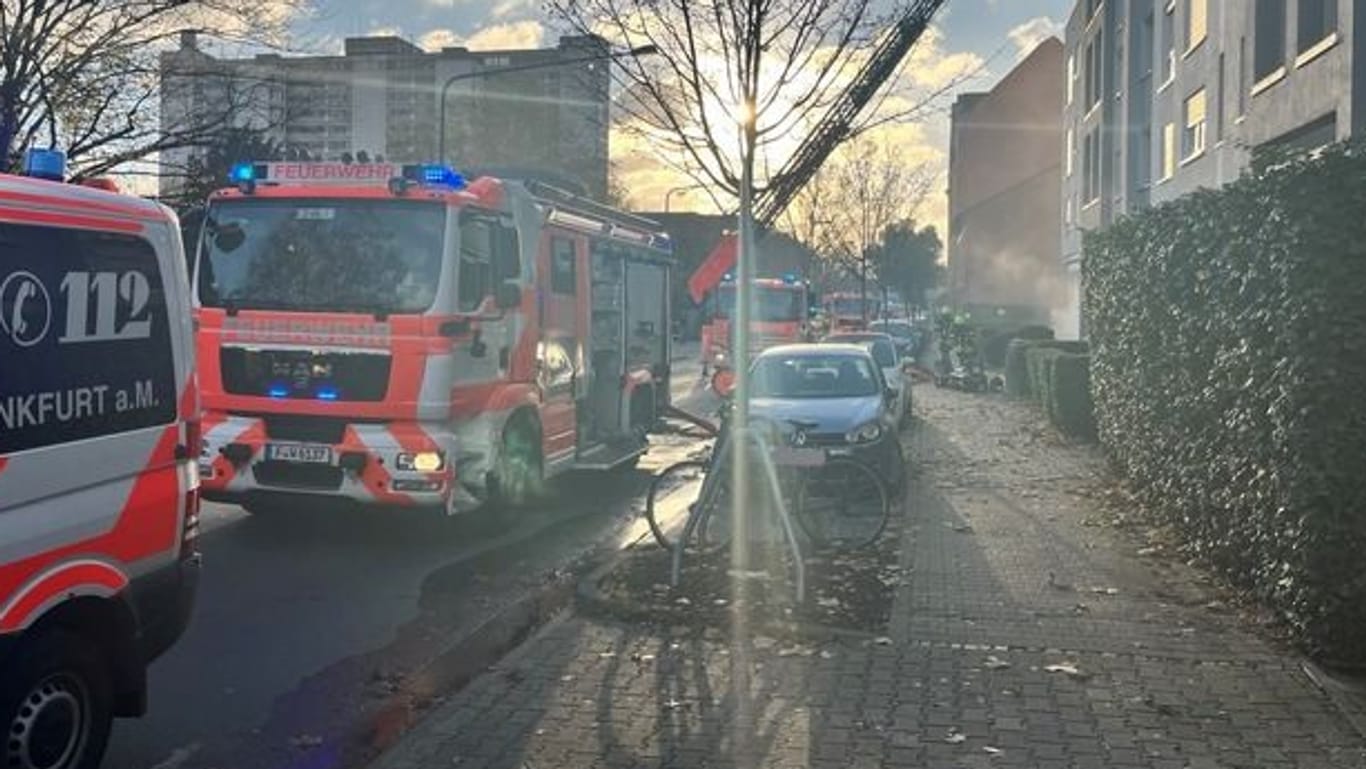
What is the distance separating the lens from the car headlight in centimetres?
1163

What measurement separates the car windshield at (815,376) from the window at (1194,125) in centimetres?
1713

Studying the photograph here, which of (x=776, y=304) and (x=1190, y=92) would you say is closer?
(x=1190, y=92)

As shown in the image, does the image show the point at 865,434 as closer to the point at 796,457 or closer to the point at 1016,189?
the point at 796,457

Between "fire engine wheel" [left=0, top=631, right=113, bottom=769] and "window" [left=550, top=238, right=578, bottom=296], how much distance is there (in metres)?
7.01

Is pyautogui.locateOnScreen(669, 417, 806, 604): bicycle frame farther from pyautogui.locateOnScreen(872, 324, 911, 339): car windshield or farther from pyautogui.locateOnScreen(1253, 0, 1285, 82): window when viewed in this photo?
pyautogui.locateOnScreen(872, 324, 911, 339): car windshield

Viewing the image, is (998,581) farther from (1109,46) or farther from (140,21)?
(1109,46)

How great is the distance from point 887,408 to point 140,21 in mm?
11838

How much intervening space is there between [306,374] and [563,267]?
2.91 m

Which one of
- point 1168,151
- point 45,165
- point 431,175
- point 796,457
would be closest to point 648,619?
point 796,457

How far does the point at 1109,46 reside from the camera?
128ft

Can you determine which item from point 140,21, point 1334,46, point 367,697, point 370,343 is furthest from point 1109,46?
point 367,697

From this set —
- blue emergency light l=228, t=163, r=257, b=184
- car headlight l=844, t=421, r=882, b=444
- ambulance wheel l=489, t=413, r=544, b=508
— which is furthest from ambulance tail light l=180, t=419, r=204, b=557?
car headlight l=844, t=421, r=882, b=444

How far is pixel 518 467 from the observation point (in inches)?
408

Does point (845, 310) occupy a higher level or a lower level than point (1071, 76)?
lower
